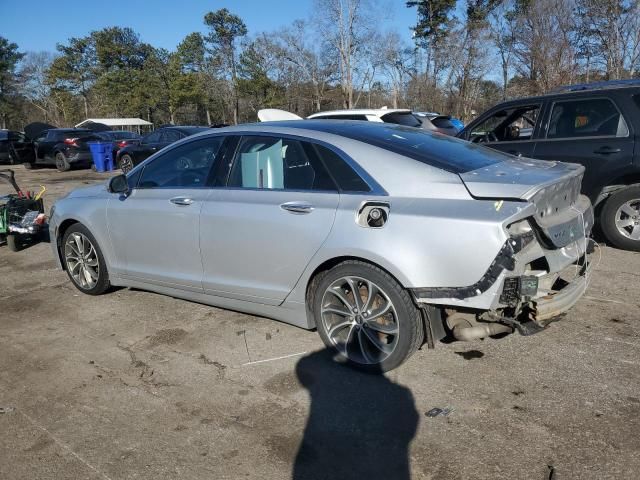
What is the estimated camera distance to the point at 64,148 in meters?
19.1

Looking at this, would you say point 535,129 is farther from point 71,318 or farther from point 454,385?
point 71,318

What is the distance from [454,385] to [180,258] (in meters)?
2.32

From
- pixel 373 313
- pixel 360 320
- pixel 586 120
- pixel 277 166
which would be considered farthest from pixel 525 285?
pixel 586 120

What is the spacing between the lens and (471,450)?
2.62 metres

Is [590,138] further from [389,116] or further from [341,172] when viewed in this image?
[389,116]

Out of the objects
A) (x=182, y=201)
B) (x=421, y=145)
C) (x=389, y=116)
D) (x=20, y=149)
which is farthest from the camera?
(x=20, y=149)

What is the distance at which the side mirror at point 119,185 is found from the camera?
15.1ft

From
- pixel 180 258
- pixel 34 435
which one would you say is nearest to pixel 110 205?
pixel 180 258

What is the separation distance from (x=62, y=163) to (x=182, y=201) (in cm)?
1749

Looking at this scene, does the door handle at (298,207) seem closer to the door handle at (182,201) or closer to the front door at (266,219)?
the front door at (266,219)

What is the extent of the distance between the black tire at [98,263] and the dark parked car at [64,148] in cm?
1533

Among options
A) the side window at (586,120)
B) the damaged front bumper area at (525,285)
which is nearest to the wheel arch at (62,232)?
the damaged front bumper area at (525,285)

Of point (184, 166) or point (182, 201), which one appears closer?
point (182, 201)

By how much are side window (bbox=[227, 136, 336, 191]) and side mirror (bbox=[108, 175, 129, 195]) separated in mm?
1199
